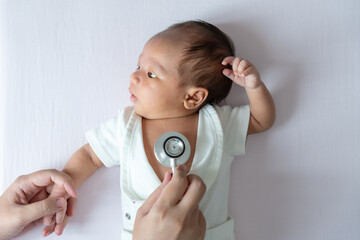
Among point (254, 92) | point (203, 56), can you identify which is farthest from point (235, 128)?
point (203, 56)

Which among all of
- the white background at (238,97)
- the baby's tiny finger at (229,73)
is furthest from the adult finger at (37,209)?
the baby's tiny finger at (229,73)

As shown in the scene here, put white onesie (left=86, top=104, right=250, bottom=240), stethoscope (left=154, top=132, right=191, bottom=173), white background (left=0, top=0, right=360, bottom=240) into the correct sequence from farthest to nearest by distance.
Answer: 1. white background (left=0, top=0, right=360, bottom=240)
2. white onesie (left=86, top=104, right=250, bottom=240)
3. stethoscope (left=154, top=132, right=191, bottom=173)

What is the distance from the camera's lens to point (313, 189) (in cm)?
117

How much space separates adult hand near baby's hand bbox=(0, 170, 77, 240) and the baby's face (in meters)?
0.33

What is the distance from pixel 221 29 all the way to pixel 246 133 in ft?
1.30

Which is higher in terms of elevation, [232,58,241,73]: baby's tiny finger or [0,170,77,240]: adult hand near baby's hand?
[232,58,241,73]: baby's tiny finger

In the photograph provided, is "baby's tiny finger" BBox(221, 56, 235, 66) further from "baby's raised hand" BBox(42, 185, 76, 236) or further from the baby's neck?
"baby's raised hand" BBox(42, 185, 76, 236)

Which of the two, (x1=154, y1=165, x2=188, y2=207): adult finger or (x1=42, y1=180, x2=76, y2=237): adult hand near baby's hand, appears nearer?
(x1=154, y1=165, x2=188, y2=207): adult finger

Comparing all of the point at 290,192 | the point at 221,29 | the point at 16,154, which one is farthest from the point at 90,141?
the point at 290,192

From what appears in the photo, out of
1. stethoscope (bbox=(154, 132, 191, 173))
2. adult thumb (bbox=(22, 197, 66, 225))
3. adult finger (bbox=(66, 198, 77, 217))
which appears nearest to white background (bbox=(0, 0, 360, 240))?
adult finger (bbox=(66, 198, 77, 217))

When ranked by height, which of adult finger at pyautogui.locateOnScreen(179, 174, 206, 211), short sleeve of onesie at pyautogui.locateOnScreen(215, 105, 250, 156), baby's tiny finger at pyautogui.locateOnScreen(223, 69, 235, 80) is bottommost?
adult finger at pyautogui.locateOnScreen(179, 174, 206, 211)

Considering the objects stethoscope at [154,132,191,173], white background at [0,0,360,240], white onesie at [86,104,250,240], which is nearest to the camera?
stethoscope at [154,132,191,173]

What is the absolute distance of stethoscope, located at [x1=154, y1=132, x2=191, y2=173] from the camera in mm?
872

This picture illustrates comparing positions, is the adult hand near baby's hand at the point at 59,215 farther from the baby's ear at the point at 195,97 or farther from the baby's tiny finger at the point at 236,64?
the baby's tiny finger at the point at 236,64
